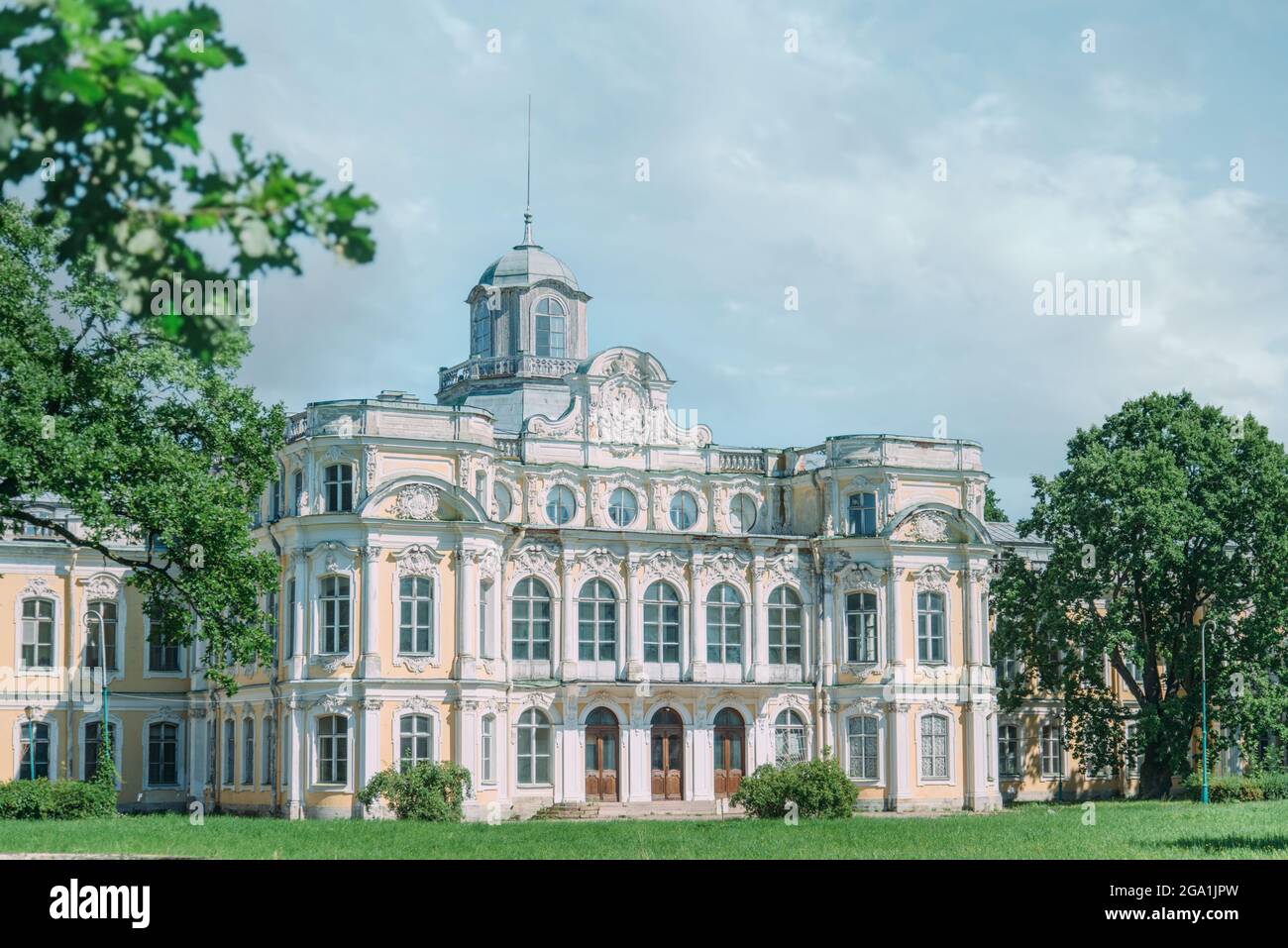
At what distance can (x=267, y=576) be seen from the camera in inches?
1326

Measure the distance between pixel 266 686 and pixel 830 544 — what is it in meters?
16.6

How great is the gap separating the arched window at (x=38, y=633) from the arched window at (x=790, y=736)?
21.5 m

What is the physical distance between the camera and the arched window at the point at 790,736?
1965 inches

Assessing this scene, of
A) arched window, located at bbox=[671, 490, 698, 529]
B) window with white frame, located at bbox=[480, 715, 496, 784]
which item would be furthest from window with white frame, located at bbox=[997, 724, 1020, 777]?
window with white frame, located at bbox=[480, 715, 496, 784]

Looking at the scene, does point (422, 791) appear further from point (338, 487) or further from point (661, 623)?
point (661, 623)

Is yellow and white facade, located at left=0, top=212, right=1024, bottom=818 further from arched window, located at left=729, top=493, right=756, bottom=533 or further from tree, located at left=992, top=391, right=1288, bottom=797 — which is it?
tree, located at left=992, top=391, right=1288, bottom=797

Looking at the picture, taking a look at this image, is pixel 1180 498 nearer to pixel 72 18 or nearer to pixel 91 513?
pixel 91 513

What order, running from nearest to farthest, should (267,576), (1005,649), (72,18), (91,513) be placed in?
(72,18), (91,513), (267,576), (1005,649)

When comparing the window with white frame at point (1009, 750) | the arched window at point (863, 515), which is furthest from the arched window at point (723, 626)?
the window with white frame at point (1009, 750)

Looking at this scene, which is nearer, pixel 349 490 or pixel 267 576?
pixel 267 576

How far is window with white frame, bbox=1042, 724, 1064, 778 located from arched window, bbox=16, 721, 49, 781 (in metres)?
31.7

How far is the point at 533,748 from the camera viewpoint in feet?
155
